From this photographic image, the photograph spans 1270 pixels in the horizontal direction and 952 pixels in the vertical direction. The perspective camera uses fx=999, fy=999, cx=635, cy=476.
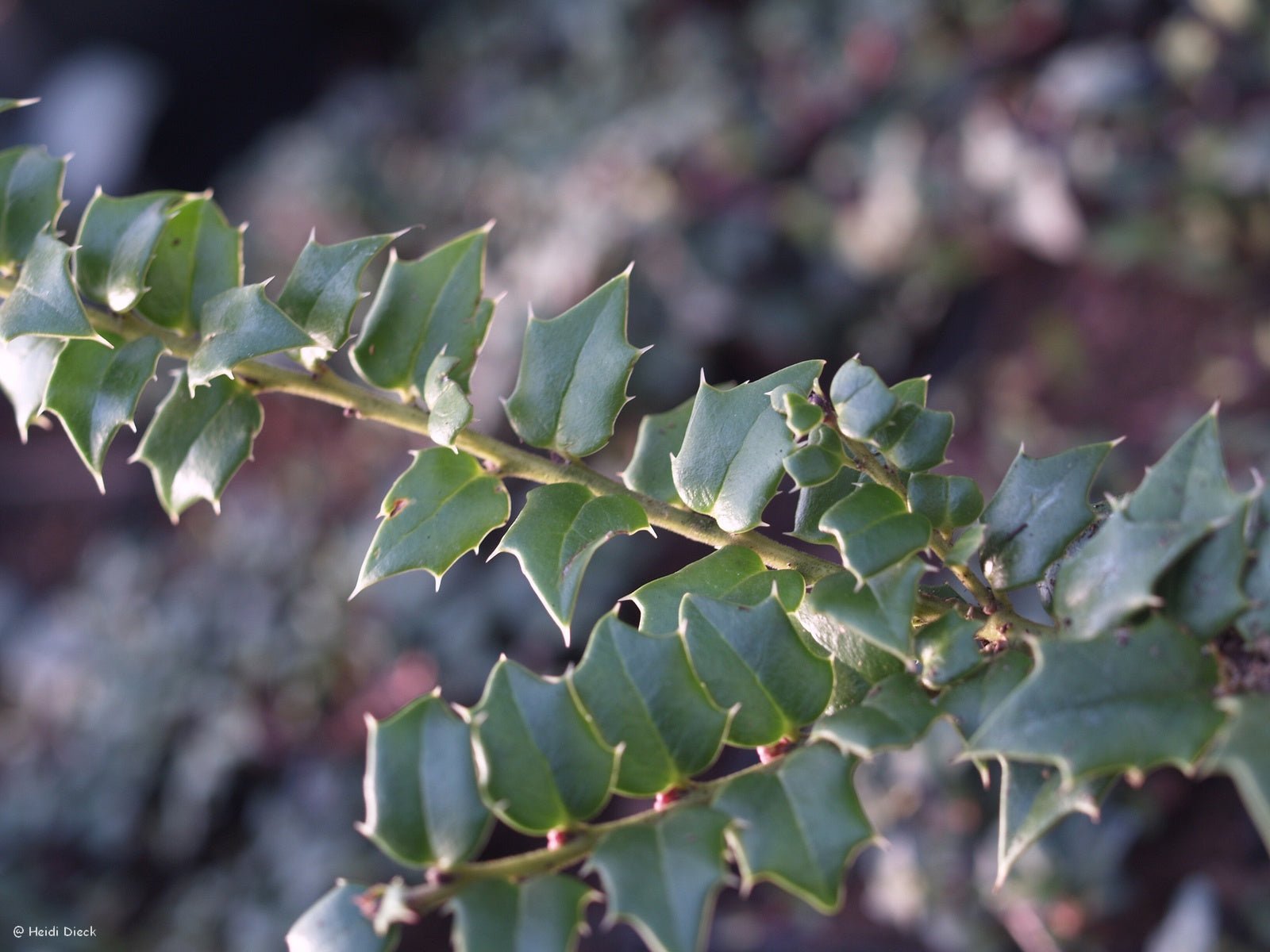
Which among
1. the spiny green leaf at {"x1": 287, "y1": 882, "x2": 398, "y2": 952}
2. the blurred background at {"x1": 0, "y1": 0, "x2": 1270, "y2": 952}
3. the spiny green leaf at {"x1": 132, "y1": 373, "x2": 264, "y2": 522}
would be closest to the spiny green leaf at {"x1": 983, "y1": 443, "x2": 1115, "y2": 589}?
the spiny green leaf at {"x1": 287, "y1": 882, "x2": 398, "y2": 952}

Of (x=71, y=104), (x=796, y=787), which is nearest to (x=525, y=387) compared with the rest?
(x=796, y=787)

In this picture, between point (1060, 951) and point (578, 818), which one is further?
point (1060, 951)

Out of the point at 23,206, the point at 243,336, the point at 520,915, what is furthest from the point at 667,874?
the point at 23,206

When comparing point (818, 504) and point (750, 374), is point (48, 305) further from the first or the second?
point (750, 374)

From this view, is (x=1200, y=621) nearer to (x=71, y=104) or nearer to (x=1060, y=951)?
(x=1060, y=951)

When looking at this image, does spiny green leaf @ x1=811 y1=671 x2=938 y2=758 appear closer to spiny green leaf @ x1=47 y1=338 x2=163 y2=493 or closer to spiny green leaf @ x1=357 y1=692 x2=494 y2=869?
spiny green leaf @ x1=357 y1=692 x2=494 y2=869
